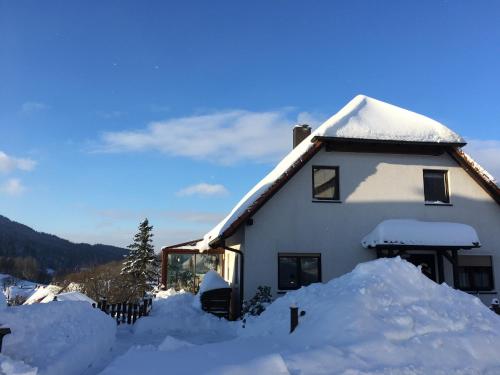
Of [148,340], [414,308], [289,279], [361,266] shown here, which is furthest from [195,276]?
[414,308]

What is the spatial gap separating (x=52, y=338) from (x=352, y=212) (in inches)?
418

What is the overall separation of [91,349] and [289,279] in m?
7.74

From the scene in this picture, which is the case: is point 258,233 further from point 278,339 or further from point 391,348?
point 391,348

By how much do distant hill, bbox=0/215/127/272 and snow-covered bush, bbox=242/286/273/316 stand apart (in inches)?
6320

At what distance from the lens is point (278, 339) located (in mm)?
8516

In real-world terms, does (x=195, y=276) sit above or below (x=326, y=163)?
below

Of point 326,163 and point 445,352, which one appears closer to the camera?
point 445,352

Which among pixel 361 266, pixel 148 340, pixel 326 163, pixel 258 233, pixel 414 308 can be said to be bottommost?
pixel 148 340

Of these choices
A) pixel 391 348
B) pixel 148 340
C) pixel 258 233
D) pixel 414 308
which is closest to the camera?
pixel 391 348

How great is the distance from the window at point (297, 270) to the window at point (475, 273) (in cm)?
516

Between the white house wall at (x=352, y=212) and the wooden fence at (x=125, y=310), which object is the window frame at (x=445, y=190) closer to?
the white house wall at (x=352, y=212)

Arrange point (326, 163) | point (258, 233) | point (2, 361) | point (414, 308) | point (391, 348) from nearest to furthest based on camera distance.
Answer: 1. point (2, 361)
2. point (391, 348)
3. point (414, 308)
4. point (258, 233)
5. point (326, 163)

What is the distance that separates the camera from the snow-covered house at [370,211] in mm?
14688

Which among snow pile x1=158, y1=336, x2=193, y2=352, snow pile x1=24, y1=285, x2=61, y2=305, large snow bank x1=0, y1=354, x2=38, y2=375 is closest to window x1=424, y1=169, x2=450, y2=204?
snow pile x1=158, y1=336, x2=193, y2=352
